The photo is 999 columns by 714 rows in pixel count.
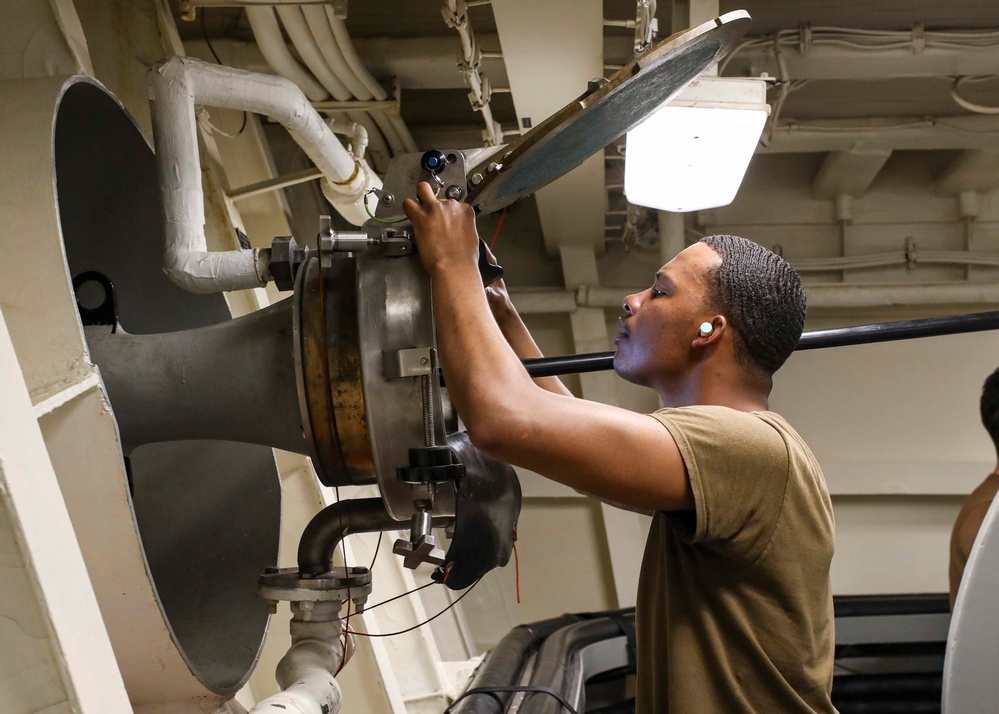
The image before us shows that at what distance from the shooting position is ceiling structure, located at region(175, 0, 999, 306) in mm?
1634

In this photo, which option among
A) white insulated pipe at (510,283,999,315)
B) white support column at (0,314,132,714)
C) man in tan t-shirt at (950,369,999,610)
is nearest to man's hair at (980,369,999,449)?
man in tan t-shirt at (950,369,999,610)

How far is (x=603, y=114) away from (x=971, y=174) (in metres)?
2.39

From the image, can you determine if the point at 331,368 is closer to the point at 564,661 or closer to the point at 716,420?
the point at 716,420

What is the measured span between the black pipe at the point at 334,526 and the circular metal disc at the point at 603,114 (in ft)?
1.18

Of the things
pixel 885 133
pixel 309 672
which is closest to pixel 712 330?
pixel 309 672

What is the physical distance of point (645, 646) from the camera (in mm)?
952

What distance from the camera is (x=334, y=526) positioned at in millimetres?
917

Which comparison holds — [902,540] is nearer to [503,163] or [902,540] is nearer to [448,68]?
[448,68]

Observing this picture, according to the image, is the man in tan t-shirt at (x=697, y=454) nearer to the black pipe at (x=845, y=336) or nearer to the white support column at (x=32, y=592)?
the black pipe at (x=845, y=336)

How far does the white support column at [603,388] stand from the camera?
8.88 feet

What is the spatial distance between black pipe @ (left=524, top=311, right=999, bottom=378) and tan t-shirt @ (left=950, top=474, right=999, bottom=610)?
1.09 metres

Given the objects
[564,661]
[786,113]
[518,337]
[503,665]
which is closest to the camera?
[518,337]

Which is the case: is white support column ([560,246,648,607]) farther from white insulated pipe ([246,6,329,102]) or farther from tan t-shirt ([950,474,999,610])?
white insulated pipe ([246,6,329,102])

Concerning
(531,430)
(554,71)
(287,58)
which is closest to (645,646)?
(531,430)
